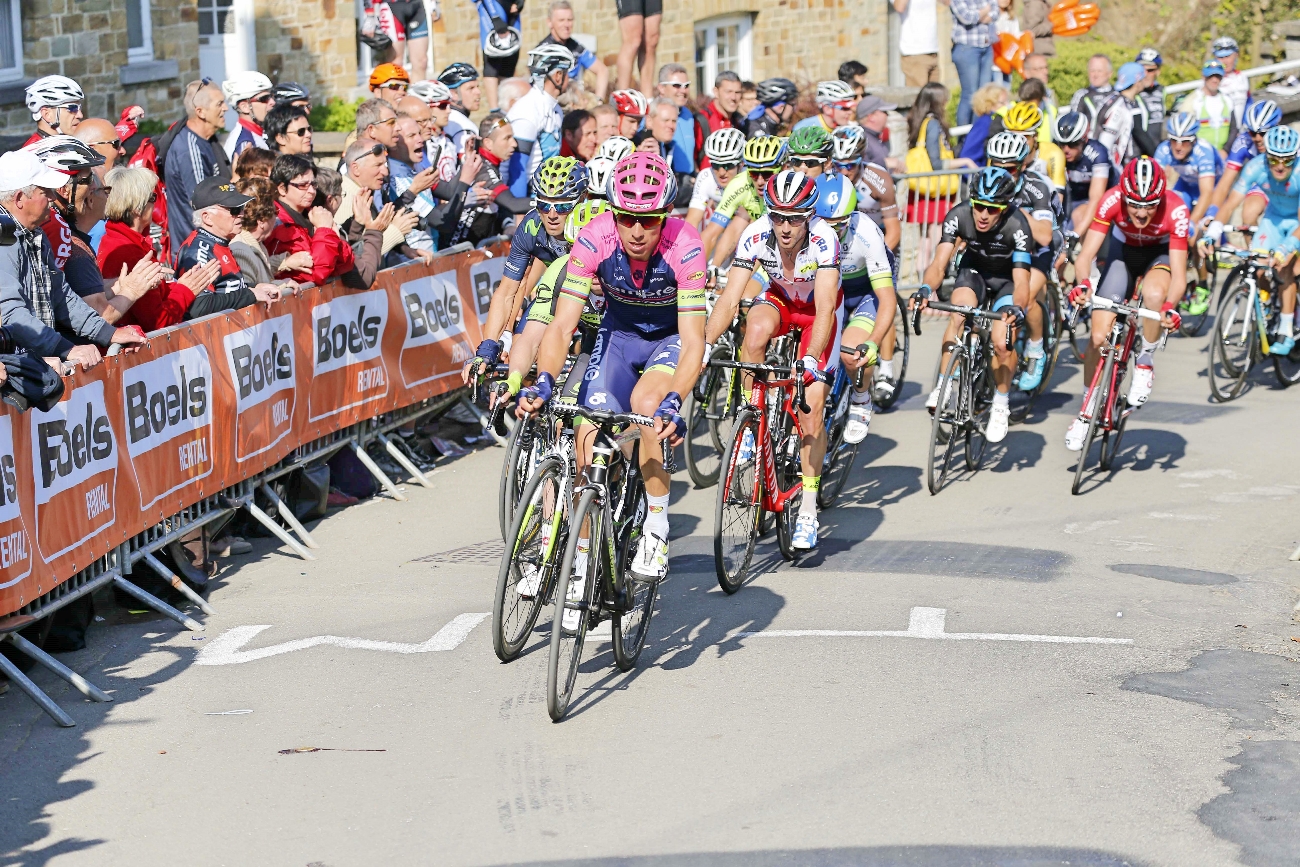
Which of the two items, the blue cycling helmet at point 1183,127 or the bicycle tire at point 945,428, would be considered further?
the blue cycling helmet at point 1183,127

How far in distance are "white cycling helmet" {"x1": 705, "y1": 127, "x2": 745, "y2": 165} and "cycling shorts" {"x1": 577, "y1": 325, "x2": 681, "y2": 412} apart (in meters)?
5.41

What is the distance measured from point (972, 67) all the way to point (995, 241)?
9686 mm

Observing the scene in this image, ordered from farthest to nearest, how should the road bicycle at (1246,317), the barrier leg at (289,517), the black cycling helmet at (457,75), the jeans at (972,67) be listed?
the jeans at (972,67), the black cycling helmet at (457,75), the road bicycle at (1246,317), the barrier leg at (289,517)

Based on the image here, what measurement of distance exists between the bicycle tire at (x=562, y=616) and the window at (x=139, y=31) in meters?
13.2

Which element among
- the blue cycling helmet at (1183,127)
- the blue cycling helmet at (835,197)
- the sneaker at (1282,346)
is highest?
the blue cycling helmet at (1183,127)

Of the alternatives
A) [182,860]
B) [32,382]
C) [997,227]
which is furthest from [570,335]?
[997,227]

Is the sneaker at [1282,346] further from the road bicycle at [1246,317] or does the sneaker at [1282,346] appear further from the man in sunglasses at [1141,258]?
the man in sunglasses at [1141,258]

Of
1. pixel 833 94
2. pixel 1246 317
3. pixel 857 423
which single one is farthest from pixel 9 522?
pixel 1246 317

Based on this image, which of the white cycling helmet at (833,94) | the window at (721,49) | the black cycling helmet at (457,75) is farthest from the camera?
the window at (721,49)

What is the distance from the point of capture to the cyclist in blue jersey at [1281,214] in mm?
13602

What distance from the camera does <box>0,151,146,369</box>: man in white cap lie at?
734cm

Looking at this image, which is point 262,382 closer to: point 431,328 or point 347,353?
point 347,353

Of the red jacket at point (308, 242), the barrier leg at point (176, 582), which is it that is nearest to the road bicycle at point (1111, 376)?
the red jacket at point (308, 242)

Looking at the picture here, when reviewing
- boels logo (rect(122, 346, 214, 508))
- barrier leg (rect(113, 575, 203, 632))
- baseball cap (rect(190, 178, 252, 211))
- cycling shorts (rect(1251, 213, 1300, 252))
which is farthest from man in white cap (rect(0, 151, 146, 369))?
cycling shorts (rect(1251, 213, 1300, 252))
